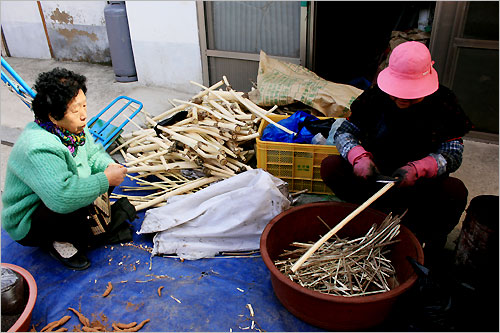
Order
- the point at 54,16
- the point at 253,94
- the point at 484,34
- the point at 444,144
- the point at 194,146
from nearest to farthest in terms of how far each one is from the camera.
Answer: the point at 444,144 < the point at 194,146 < the point at 484,34 < the point at 253,94 < the point at 54,16

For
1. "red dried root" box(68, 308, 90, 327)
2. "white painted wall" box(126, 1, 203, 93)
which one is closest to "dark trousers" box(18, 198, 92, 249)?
"red dried root" box(68, 308, 90, 327)

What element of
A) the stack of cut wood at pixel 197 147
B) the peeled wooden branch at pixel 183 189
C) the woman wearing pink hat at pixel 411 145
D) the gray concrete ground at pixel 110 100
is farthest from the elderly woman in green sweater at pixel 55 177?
the woman wearing pink hat at pixel 411 145

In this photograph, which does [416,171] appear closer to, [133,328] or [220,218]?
[220,218]

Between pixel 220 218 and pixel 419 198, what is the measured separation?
132 cm

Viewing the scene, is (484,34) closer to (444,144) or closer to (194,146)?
(444,144)

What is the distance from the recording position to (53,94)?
2326 millimetres

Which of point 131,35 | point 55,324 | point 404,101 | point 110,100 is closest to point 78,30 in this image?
point 131,35

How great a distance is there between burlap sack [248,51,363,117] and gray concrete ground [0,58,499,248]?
1209 millimetres

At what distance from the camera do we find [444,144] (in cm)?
248

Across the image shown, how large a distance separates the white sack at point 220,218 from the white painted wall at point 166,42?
2853 mm

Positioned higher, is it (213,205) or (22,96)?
(22,96)

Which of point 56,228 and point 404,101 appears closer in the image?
point 404,101

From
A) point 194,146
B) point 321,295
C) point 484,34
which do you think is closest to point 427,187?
point 321,295

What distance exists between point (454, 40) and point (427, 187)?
1.94 meters
